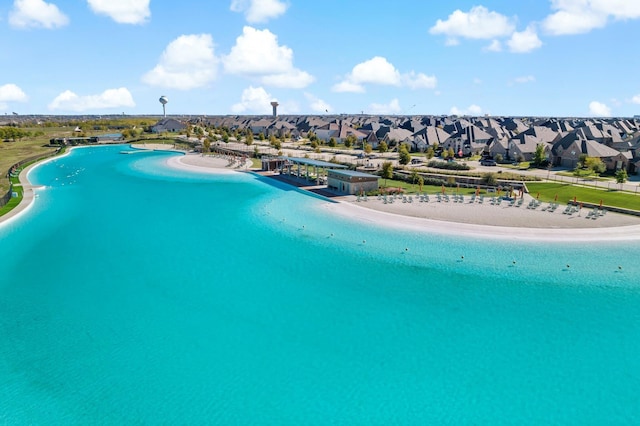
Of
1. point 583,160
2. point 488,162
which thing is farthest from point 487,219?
point 583,160

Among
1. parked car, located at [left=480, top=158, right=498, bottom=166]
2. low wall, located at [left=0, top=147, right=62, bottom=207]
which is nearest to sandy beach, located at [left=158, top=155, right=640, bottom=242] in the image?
parked car, located at [left=480, top=158, right=498, bottom=166]

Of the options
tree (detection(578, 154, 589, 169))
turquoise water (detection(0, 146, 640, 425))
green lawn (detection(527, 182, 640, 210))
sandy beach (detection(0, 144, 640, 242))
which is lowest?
turquoise water (detection(0, 146, 640, 425))

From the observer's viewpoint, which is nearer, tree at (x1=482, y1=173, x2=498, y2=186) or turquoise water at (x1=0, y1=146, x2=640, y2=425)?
turquoise water at (x1=0, y1=146, x2=640, y2=425)

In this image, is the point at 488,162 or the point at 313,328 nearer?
the point at 313,328

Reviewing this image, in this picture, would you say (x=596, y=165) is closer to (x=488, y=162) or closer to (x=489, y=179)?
(x=488, y=162)

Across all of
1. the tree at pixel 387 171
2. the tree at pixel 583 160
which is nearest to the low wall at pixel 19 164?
the tree at pixel 387 171

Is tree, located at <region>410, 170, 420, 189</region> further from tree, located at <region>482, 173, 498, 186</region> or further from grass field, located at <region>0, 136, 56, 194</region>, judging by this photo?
grass field, located at <region>0, 136, 56, 194</region>

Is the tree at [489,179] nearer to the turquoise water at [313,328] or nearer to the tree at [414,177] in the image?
the tree at [414,177]

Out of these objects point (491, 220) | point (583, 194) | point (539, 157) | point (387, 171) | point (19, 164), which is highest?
point (539, 157)
